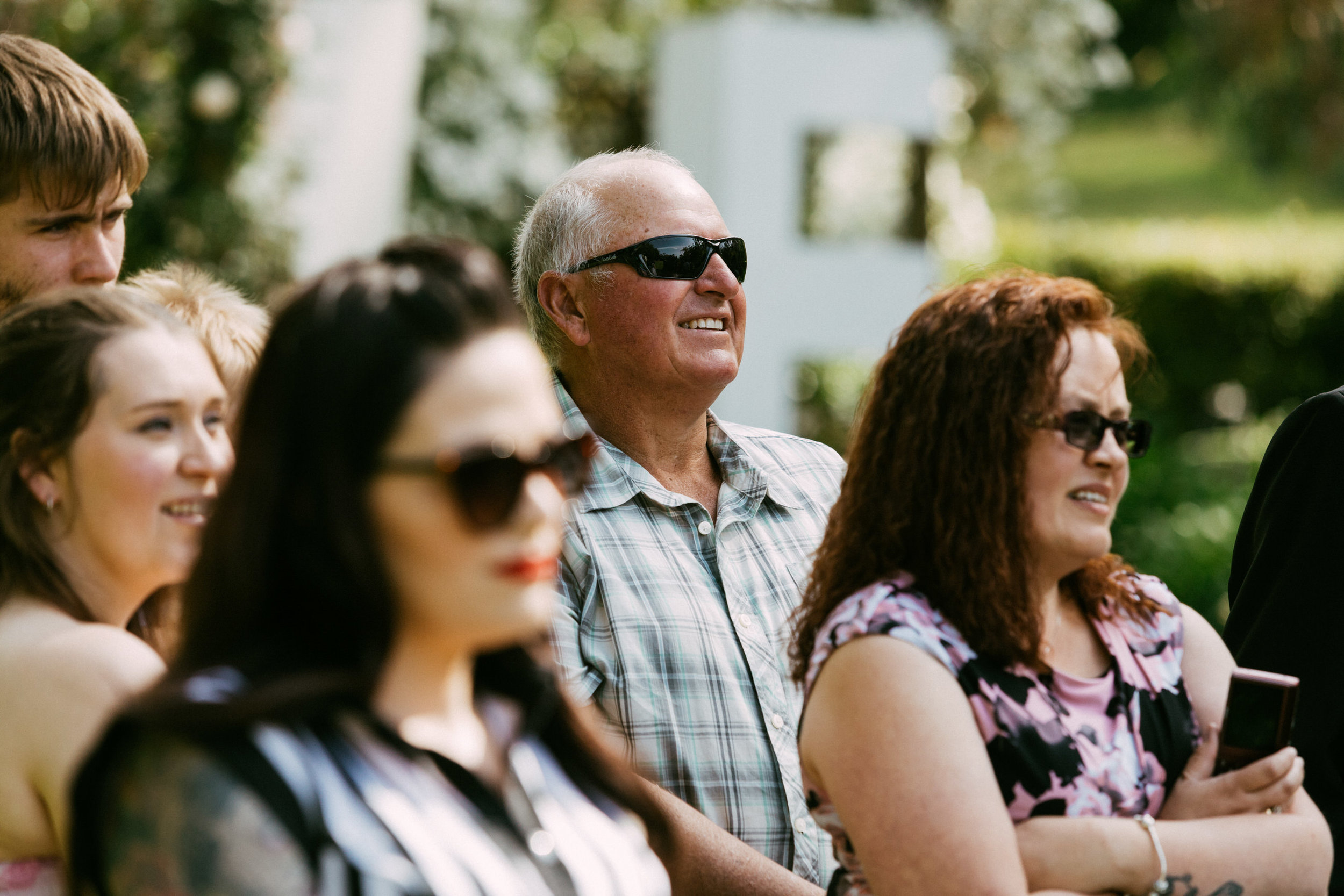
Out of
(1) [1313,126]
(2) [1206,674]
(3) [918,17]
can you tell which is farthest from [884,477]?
(1) [1313,126]

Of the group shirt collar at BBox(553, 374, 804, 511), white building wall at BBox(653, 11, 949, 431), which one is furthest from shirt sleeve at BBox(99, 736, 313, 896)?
white building wall at BBox(653, 11, 949, 431)

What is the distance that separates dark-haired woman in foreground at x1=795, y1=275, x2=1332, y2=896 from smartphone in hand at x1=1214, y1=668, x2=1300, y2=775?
0.03m

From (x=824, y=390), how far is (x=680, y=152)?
9.30 ft

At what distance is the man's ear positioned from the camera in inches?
133

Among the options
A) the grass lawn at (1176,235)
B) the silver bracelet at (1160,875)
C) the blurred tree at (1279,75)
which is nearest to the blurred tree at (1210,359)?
the grass lawn at (1176,235)

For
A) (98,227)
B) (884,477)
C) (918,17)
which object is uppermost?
(918,17)

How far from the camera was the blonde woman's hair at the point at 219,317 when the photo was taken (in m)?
2.41

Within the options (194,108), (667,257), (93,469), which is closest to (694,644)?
(667,257)

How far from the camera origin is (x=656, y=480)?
313cm

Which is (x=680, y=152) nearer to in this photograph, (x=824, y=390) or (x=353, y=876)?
(x=824, y=390)

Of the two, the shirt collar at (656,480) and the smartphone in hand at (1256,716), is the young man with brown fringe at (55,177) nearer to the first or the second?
the shirt collar at (656,480)

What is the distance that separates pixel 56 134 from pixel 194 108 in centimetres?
808

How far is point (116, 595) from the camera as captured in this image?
1935 millimetres

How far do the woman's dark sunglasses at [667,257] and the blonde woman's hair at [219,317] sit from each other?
87cm
